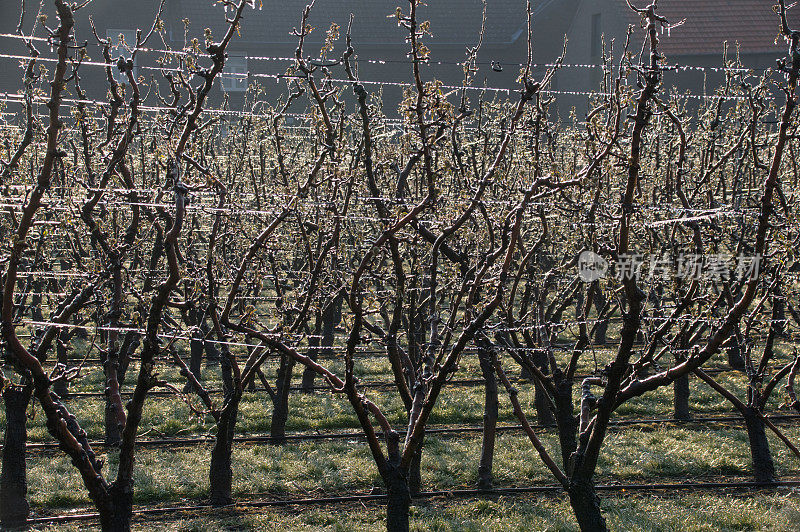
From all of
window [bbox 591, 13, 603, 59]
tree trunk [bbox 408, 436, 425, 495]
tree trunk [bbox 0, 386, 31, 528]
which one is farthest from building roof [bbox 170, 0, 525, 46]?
tree trunk [bbox 0, 386, 31, 528]

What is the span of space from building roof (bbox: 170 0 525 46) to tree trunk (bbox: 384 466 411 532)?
2862 centimetres

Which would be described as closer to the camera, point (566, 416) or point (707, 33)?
point (566, 416)

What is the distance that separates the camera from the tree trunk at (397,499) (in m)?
5.40

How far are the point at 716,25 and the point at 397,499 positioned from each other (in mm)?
26949

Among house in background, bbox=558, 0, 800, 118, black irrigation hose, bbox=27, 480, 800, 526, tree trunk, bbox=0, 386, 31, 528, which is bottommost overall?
black irrigation hose, bbox=27, 480, 800, 526

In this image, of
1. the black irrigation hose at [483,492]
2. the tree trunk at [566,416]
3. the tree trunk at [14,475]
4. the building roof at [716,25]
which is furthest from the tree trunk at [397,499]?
the building roof at [716,25]

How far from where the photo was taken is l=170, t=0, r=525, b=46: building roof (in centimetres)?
3262

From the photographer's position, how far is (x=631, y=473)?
26.9 feet

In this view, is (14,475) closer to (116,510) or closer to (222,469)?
(222,469)

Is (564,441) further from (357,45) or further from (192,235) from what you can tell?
(357,45)

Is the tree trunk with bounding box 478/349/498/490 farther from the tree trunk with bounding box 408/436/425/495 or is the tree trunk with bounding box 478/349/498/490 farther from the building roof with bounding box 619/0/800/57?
the building roof with bounding box 619/0/800/57

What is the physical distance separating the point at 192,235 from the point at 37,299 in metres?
3.41

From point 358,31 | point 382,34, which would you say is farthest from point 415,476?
point 358,31

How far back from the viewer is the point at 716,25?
28109 mm
